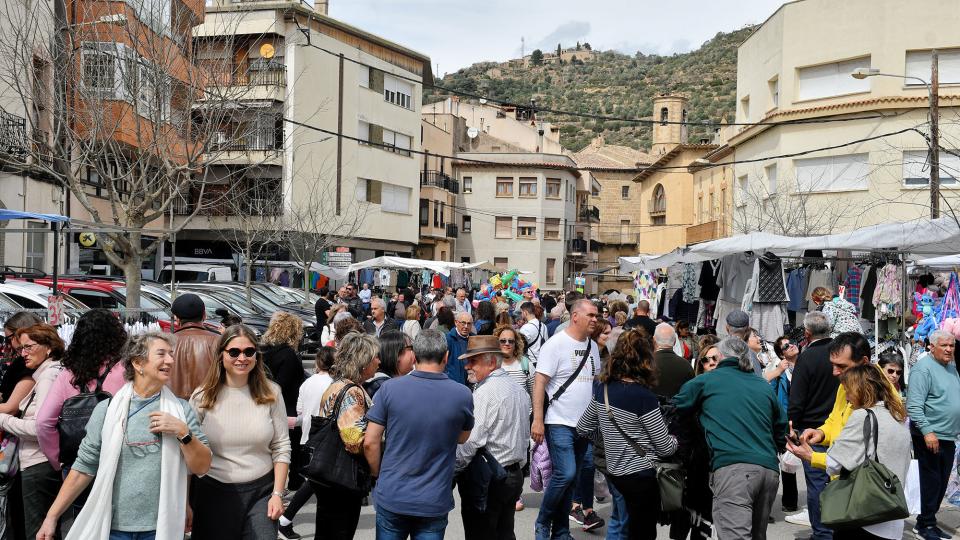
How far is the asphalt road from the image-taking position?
25.6 feet

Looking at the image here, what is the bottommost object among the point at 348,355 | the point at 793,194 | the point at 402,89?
the point at 348,355

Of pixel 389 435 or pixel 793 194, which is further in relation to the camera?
pixel 793 194

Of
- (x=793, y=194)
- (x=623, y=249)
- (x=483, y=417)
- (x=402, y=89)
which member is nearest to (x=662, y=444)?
(x=483, y=417)

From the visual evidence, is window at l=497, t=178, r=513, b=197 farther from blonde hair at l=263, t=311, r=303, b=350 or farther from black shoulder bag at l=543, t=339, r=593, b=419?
black shoulder bag at l=543, t=339, r=593, b=419

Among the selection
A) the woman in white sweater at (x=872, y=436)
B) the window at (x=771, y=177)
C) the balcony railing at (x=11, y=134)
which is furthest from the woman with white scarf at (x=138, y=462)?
the window at (x=771, y=177)

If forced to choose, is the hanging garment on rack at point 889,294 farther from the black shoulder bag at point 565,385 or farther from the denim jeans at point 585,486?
the black shoulder bag at point 565,385

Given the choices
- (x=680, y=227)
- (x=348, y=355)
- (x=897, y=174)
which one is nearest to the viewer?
(x=348, y=355)

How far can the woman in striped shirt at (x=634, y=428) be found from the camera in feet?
20.3

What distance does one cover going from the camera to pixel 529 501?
9141mm

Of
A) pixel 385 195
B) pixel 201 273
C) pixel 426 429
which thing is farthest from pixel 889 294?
pixel 385 195

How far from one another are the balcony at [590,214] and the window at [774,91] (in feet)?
121

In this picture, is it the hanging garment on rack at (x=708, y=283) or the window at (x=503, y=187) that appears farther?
the window at (x=503, y=187)

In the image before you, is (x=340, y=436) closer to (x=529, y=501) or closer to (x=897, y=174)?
(x=529, y=501)

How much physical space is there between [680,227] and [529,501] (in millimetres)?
47645
